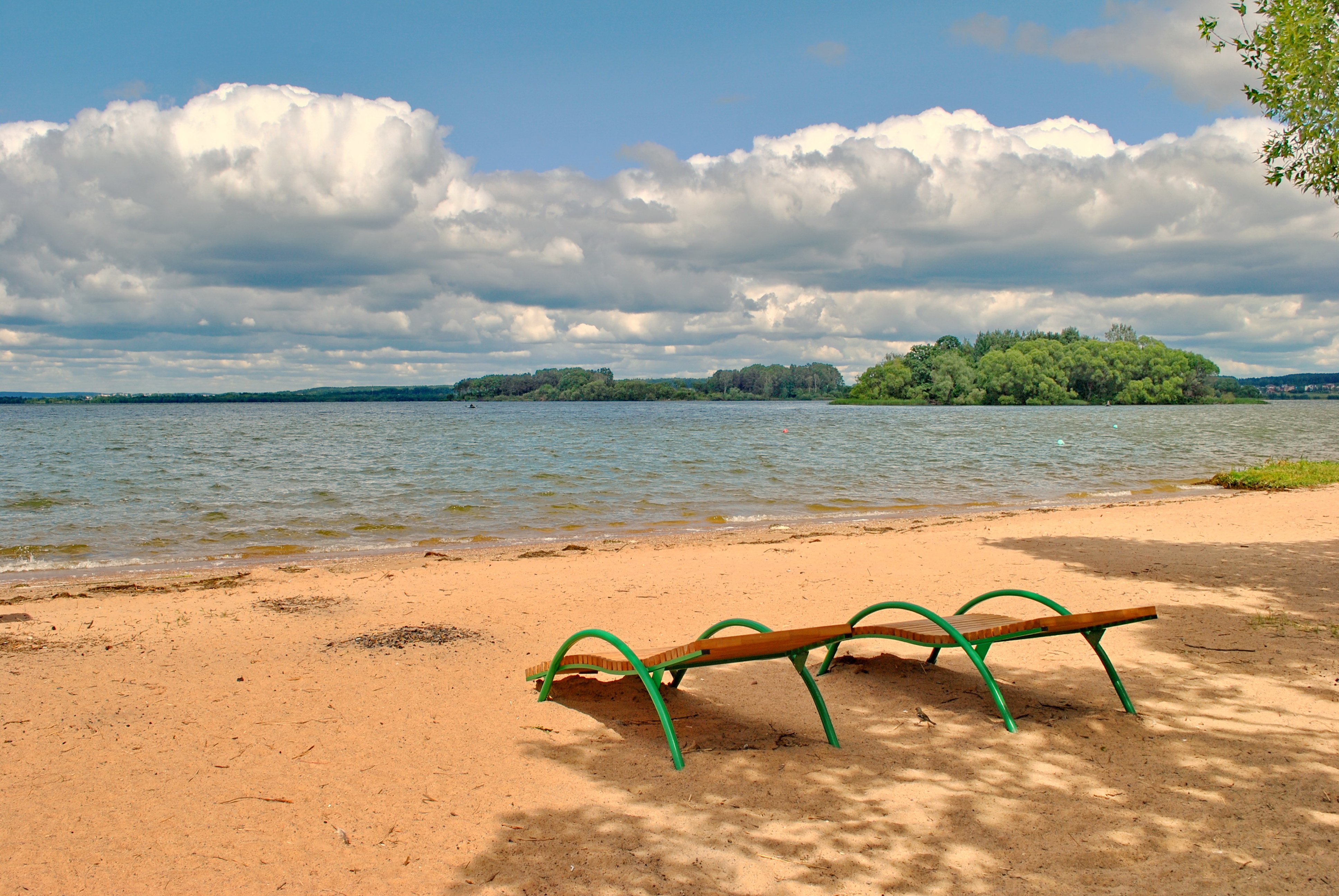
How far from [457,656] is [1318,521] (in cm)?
1286

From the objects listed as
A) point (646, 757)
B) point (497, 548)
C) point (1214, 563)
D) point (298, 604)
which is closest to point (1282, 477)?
point (1214, 563)

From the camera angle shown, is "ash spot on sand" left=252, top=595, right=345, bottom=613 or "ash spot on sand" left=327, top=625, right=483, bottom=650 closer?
"ash spot on sand" left=327, top=625, right=483, bottom=650

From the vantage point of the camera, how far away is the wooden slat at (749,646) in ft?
13.1

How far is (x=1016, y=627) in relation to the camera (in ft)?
15.6

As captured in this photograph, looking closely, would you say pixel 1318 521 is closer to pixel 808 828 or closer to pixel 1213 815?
pixel 1213 815

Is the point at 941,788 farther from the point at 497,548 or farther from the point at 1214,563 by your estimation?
the point at 497,548

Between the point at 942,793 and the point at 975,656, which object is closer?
the point at 942,793

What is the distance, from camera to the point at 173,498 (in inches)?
775

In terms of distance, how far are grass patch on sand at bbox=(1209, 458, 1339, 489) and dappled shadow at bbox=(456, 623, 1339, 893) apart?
1645 centimetres

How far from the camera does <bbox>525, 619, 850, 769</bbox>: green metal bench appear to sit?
4027 mm

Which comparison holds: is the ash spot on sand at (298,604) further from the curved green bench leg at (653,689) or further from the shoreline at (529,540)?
the curved green bench leg at (653,689)

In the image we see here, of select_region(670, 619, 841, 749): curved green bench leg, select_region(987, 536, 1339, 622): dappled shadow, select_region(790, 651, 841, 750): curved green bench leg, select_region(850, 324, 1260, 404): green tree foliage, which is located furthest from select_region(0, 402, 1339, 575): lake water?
select_region(850, 324, 1260, 404): green tree foliage

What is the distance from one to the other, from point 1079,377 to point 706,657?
13548 cm

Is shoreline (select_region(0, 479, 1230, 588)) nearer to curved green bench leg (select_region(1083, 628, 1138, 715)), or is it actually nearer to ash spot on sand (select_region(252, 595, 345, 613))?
ash spot on sand (select_region(252, 595, 345, 613))
